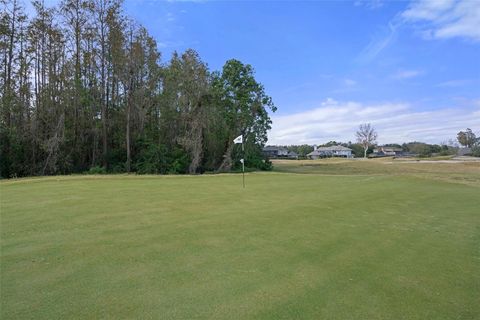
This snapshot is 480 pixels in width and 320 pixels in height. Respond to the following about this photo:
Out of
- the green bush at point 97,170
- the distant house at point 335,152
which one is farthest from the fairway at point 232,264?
the distant house at point 335,152

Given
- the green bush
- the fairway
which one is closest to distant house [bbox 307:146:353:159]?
the green bush

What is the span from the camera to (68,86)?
27.2 meters

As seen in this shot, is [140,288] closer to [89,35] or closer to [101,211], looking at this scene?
[101,211]

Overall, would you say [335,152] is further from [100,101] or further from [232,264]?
[232,264]

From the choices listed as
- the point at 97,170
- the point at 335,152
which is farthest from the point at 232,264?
the point at 335,152

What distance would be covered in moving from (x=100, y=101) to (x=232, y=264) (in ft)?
91.6

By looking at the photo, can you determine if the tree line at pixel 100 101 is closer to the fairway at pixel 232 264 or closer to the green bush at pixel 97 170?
the green bush at pixel 97 170

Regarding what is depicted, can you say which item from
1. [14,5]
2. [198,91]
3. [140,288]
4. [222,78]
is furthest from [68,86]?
[140,288]

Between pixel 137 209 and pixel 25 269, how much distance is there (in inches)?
174

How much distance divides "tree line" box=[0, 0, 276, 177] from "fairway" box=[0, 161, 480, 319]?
19858 mm

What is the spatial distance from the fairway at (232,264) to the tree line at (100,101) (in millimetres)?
19858

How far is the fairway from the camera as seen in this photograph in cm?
336

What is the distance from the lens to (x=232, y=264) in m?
4.59

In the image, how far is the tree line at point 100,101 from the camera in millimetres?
25562
